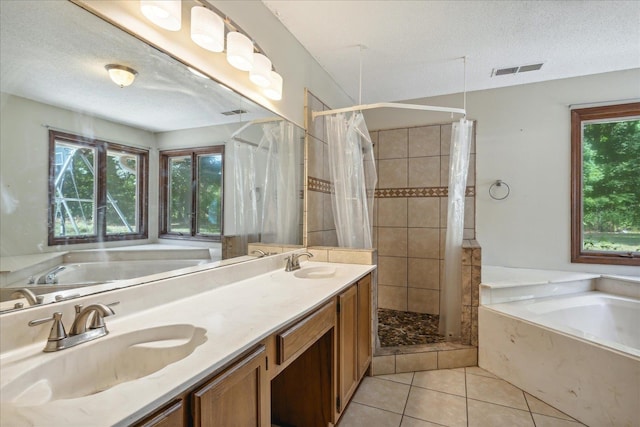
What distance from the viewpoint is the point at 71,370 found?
0.75 m

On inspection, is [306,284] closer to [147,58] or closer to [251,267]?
[251,267]

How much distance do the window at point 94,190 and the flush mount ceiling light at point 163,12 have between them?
1.66 ft

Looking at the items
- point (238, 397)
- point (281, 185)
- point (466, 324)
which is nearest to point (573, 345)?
point (466, 324)

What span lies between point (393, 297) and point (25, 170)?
3091mm

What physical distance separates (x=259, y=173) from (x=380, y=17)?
50.1 inches

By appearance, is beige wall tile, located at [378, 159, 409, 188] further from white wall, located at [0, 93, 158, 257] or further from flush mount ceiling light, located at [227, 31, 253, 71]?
white wall, located at [0, 93, 158, 257]

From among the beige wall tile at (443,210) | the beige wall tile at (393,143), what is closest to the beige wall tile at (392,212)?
the beige wall tile at (443,210)

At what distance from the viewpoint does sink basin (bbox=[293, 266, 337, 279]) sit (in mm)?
1842

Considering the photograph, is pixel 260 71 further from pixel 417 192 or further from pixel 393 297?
pixel 393 297

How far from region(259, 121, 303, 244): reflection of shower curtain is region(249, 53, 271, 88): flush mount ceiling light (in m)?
0.29

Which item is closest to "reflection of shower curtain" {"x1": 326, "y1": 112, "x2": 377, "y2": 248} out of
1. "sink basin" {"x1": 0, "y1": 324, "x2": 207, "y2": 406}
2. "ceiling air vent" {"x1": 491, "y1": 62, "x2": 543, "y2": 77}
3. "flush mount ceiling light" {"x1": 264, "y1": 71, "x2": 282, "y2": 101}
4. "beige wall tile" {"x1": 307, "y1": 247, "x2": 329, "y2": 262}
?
"beige wall tile" {"x1": 307, "y1": 247, "x2": 329, "y2": 262}

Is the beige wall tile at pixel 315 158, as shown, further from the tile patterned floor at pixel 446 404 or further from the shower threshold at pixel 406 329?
the tile patterned floor at pixel 446 404

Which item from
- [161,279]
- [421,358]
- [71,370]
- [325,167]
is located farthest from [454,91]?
[71,370]

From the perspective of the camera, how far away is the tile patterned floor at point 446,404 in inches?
64.9
